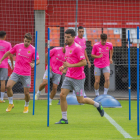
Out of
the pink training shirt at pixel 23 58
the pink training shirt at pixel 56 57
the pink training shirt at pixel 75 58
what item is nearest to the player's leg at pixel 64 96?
the pink training shirt at pixel 75 58

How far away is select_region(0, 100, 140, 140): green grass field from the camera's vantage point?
19.4 feet

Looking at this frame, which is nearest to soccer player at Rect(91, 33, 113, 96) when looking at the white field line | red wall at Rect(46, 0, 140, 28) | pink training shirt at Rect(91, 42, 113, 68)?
pink training shirt at Rect(91, 42, 113, 68)

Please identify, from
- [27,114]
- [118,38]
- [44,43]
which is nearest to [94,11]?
[118,38]

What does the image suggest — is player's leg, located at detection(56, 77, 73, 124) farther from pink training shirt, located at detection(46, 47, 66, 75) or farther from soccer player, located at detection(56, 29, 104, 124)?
pink training shirt, located at detection(46, 47, 66, 75)

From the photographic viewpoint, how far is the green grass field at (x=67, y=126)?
19.4ft

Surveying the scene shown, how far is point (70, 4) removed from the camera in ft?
47.8

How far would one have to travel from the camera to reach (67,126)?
6.98m

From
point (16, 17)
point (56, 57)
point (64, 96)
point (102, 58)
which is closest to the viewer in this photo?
point (64, 96)

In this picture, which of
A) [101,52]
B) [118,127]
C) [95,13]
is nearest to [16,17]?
[95,13]

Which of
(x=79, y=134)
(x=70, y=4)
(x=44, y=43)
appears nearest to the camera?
(x=79, y=134)

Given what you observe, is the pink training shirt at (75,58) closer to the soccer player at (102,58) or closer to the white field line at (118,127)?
the white field line at (118,127)

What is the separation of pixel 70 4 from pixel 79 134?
9291 mm

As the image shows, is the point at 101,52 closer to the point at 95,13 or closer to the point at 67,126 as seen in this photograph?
the point at 95,13

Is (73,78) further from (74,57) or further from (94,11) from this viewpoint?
(94,11)
